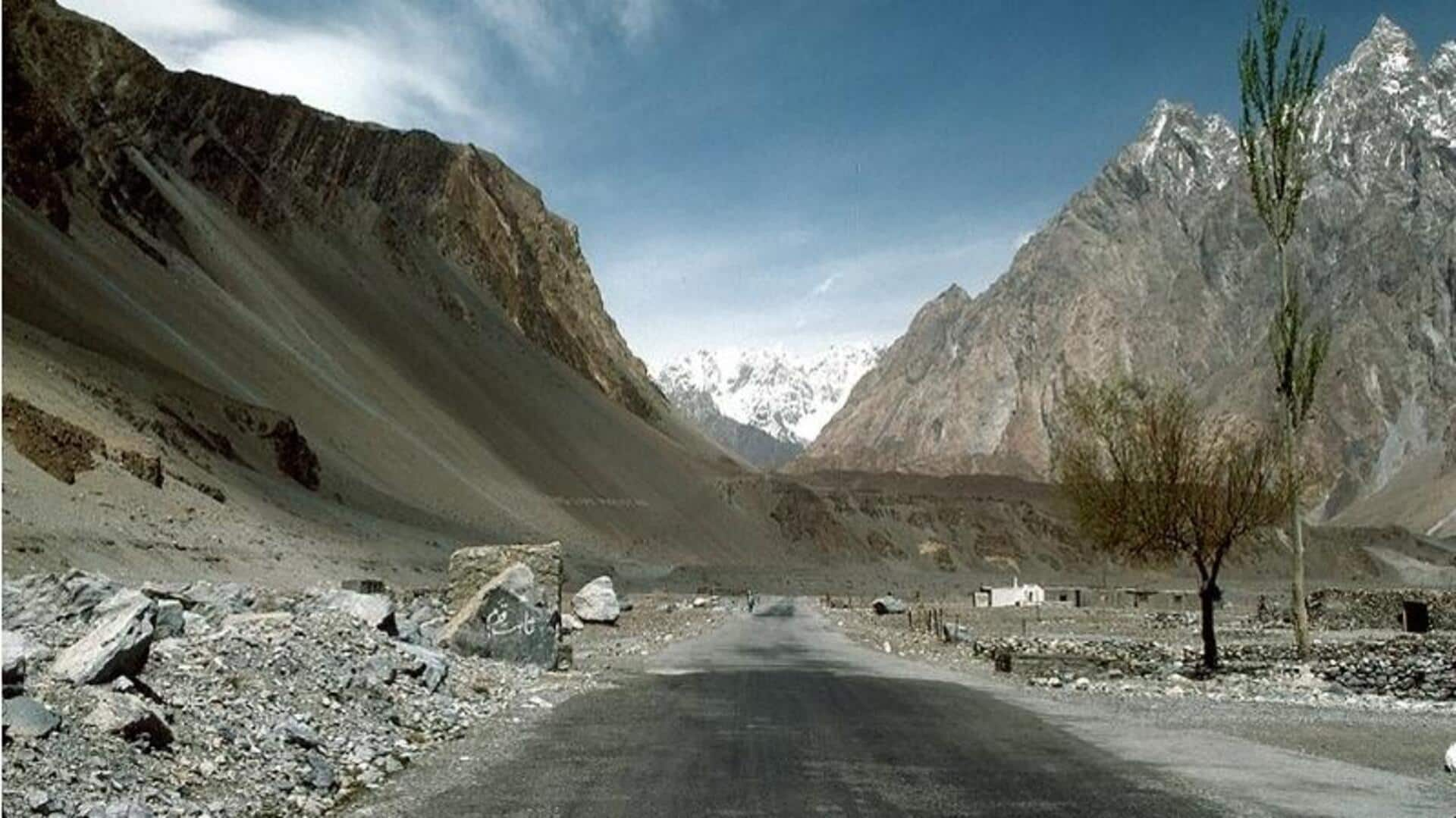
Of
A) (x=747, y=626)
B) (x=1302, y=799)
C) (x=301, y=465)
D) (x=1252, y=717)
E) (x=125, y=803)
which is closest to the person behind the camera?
(x=125, y=803)

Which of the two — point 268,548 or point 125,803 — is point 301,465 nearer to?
point 268,548

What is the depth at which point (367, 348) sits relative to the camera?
12925 centimetres

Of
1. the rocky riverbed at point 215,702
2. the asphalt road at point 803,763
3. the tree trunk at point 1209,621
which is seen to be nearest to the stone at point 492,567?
the rocky riverbed at point 215,702

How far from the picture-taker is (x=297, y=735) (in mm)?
14133

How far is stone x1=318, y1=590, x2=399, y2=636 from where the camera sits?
23520 mm

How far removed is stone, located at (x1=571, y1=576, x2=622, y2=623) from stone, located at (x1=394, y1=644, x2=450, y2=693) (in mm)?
29884

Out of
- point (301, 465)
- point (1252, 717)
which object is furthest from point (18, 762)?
point (301, 465)

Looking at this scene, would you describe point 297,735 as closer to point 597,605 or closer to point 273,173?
point 597,605

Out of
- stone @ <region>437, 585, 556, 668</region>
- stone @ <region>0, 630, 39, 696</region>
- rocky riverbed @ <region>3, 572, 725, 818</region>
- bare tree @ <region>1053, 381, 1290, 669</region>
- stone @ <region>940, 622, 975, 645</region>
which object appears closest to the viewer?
rocky riverbed @ <region>3, 572, 725, 818</region>

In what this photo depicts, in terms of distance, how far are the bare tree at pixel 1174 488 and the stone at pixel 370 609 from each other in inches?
719

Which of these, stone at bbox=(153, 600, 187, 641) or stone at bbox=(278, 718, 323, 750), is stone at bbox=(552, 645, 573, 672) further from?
stone at bbox=(278, 718, 323, 750)

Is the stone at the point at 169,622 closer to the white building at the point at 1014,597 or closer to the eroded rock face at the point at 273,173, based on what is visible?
the white building at the point at 1014,597

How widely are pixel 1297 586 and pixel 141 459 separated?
→ 54.3 m

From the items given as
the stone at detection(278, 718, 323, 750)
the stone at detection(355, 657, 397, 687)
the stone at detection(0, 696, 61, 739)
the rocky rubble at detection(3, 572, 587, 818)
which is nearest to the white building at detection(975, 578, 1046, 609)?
the rocky rubble at detection(3, 572, 587, 818)
